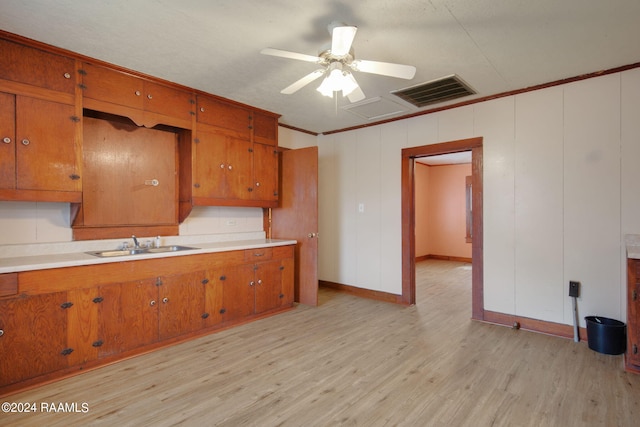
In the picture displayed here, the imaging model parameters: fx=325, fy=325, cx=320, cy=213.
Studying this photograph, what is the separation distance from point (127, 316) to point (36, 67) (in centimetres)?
208

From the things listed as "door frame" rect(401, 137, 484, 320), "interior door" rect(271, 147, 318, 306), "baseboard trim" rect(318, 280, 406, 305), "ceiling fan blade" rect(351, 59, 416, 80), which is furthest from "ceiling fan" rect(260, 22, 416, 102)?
"baseboard trim" rect(318, 280, 406, 305)

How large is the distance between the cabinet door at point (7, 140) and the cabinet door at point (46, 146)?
0.08ft

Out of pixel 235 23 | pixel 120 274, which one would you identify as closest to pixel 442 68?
pixel 235 23

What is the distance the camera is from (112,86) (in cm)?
288

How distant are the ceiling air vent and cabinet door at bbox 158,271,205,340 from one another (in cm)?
285

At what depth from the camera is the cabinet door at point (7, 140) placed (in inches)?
92.8

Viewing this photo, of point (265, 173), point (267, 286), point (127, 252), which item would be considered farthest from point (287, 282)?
point (127, 252)

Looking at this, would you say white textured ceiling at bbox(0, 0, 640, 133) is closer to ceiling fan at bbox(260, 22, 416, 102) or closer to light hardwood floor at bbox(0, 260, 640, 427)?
ceiling fan at bbox(260, 22, 416, 102)

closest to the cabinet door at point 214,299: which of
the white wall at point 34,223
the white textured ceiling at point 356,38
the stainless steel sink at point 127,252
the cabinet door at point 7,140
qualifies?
the stainless steel sink at point 127,252

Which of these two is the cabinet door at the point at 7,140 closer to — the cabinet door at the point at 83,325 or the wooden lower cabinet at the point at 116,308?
the wooden lower cabinet at the point at 116,308

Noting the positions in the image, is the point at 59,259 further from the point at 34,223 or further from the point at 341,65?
the point at 341,65

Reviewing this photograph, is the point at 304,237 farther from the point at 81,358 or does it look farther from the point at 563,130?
the point at 563,130

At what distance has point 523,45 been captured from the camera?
8.30 ft

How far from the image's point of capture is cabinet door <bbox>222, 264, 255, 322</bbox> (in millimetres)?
3430
